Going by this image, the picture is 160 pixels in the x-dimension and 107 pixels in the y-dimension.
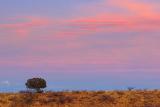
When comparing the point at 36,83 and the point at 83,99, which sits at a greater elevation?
the point at 36,83

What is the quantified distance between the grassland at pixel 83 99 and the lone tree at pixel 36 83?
616cm

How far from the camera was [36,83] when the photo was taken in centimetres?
7050

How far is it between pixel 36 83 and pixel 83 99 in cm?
1096

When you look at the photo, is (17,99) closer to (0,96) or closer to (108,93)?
(0,96)

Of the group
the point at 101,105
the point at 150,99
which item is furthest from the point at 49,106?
the point at 150,99

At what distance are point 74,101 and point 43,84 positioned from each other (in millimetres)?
11851

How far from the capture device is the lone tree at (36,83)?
69.4 meters

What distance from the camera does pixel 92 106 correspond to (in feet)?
192

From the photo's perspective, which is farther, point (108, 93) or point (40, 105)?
point (108, 93)

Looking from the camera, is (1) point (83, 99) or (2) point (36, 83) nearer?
(1) point (83, 99)

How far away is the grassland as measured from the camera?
59.1 m

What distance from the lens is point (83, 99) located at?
2394 inches

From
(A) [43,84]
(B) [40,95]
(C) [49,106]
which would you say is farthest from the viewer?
(A) [43,84]

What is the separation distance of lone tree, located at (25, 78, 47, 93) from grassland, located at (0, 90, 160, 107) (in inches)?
243
